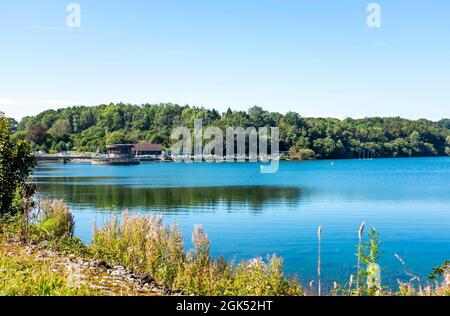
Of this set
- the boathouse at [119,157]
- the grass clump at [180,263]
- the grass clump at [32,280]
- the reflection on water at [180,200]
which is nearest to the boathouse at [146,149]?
the boathouse at [119,157]

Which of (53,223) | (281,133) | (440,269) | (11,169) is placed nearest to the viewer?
(440,269)

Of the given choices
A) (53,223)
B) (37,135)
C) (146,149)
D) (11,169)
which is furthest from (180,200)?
(37,135)

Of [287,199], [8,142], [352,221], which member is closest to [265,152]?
[287,199]

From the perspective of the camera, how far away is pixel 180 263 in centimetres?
1278

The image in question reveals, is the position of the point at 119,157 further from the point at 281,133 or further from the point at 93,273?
the point at 93,273

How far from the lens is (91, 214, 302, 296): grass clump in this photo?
9.80 m

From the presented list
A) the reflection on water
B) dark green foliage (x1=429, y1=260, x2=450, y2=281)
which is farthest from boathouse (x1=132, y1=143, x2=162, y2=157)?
dark green foliage (x1=429, y1=260, x2=450, y2=281)

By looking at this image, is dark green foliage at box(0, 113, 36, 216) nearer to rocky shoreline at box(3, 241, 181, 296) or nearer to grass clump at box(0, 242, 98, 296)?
rocky shoreline at box(3, 241, 181, 296)

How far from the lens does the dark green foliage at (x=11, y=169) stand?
16812mm

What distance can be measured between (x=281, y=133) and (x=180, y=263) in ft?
511

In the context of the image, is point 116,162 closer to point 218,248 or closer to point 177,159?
point 177,159

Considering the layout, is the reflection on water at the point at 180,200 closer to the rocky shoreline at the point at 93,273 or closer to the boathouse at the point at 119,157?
the rocky shoreline at the point at 93,273

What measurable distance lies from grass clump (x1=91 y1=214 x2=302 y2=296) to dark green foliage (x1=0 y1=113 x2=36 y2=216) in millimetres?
3663

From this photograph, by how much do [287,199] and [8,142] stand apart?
29.5 meters
